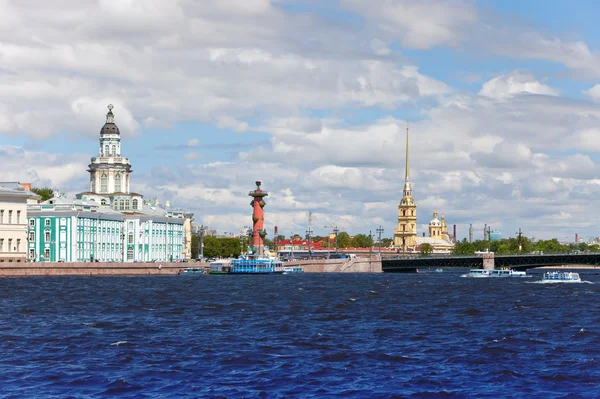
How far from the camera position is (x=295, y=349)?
3888 centimetres

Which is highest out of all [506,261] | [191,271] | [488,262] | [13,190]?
[13,190]

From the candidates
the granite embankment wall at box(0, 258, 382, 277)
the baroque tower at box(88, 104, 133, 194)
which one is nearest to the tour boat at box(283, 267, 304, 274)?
the granite embankment wall at box(0, 258, 382, 277)

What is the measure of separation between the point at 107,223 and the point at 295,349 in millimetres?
104704

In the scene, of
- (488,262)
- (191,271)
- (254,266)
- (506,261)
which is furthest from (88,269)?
(506,261)

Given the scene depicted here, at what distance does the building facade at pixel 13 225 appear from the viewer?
4439 inches

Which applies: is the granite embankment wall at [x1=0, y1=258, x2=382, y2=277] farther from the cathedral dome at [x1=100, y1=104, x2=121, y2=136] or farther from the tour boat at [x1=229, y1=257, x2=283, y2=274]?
the cathedral dome at [x1=100, y1=104, x2=121, y2=136]

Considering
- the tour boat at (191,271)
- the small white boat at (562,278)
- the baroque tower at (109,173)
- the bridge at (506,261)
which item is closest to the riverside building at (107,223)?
the baroque tower at (109,173)

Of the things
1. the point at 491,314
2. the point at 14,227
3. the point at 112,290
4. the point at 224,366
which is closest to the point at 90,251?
the point at 14,227

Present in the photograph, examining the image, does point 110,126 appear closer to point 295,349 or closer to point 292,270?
point 292,270

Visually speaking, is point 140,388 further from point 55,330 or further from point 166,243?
point 166,243

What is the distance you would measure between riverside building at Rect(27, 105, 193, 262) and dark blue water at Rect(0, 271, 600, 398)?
63411 millimetres

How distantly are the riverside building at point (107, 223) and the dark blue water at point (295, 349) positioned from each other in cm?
6341

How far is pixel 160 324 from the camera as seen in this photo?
162 ft

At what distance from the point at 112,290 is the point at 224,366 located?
49.5 m
